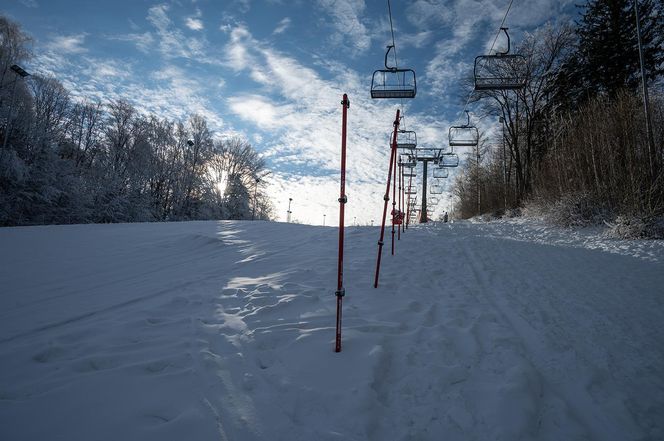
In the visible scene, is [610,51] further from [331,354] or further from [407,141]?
[331,354]

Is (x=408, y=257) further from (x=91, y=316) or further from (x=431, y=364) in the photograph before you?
(x=91, y=316)

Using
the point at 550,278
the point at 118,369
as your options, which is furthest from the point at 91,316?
the point at 550,278

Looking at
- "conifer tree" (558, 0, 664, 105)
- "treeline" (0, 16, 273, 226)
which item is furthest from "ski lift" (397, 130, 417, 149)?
"treeline" (0, 16, 273, 226)

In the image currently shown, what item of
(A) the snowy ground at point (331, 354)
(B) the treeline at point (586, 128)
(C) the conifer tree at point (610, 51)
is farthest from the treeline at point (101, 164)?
(C) the conifer tree at point (610, 51)

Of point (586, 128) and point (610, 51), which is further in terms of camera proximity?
point (610, 51)

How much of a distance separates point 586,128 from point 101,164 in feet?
118

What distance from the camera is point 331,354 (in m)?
2.91

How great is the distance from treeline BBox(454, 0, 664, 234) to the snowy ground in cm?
458

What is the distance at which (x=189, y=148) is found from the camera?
119 ft

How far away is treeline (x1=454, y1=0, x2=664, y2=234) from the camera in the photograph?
8.98 m

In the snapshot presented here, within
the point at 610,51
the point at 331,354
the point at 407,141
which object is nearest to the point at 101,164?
the point at 407,141

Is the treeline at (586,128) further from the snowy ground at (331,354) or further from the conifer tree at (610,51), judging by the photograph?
the snowy ground at (331,354)

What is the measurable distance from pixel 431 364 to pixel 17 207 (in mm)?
25452

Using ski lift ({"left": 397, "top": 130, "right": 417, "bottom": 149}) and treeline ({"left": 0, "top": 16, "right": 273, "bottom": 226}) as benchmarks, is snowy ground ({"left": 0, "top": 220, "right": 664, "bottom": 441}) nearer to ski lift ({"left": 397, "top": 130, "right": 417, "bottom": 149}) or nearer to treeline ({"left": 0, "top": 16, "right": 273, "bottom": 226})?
ski lift ({"left": 397, "top": 130, "right": 417, "bottom": 149})
